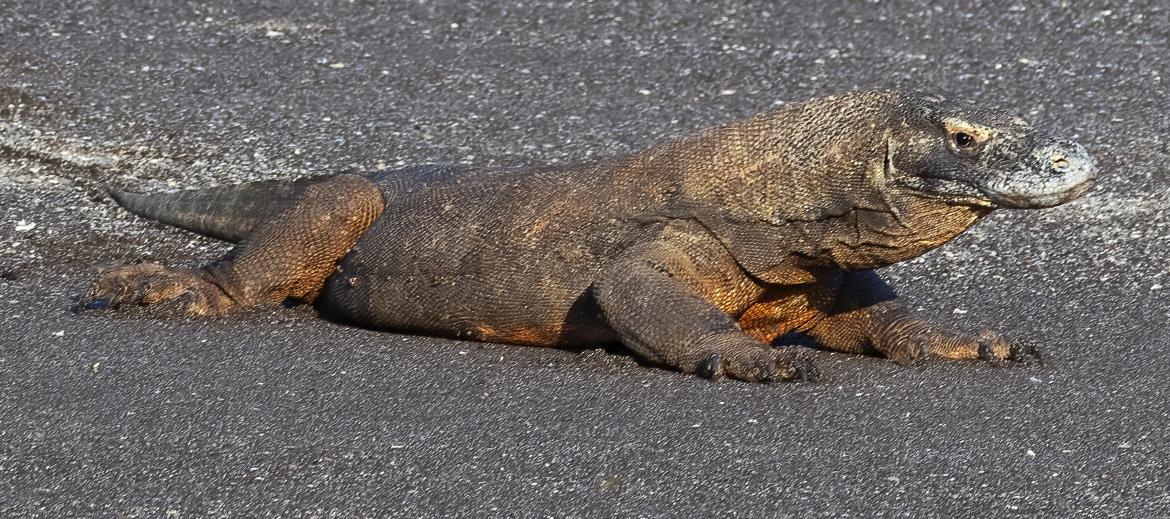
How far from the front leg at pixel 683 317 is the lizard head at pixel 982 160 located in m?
0.95

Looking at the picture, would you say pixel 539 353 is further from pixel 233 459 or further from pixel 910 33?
pixel 910 33

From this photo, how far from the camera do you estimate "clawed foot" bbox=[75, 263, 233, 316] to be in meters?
8.77

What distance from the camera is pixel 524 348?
845 centimetres

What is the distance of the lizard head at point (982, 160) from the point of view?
7.58 meters

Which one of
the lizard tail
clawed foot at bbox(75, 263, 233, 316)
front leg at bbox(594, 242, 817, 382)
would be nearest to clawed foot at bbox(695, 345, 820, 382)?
front leg at bbox(594, 242, 817, 382)

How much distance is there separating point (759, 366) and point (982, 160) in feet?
4.29

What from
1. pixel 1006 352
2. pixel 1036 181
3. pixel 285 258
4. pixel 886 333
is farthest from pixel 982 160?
pixel 285 258

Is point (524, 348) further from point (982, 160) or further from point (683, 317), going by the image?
point (982, 160)

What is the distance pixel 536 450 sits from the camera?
22.4ft

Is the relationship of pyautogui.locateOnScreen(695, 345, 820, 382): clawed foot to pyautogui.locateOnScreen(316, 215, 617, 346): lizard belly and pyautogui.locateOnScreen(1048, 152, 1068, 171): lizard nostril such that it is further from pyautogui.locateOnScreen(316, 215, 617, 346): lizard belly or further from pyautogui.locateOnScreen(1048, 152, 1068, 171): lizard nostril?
pyautogui.locateOnScreen(1048, 152, 1068, 171): lizard nostril

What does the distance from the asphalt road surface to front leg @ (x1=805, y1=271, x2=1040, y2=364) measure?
205 mm

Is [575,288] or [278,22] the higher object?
[575,288]

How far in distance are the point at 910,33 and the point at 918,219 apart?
648 centimetres

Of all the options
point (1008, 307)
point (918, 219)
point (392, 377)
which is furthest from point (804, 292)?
point (392, 377)
